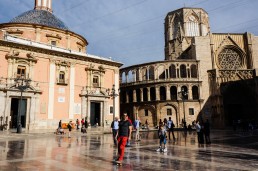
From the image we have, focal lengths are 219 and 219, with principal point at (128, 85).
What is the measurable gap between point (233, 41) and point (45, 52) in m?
37.1

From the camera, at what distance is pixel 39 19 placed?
3191cm

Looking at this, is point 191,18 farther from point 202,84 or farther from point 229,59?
point 202,84

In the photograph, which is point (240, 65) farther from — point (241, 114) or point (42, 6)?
point (42, 6)

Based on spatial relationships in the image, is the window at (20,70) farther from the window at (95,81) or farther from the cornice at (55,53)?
the window at (95,81)

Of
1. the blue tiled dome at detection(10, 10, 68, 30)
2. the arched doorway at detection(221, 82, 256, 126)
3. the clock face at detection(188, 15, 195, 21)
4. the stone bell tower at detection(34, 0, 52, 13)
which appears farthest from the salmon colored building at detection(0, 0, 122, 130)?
the clock face at detection(188, 15, 195, 21)

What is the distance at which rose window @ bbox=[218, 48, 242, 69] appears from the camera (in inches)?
1747

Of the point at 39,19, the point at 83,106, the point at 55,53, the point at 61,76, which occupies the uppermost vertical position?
the point at 39,19

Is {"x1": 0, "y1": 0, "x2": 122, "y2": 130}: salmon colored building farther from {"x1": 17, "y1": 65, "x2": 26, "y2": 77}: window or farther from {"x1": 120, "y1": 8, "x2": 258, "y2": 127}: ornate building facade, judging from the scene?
{"x1": 120, "y1": 8, "x2": 258, "y2": 127}: ornate building facade

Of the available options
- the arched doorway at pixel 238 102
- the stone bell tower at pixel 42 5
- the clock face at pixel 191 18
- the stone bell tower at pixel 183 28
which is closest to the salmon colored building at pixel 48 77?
the stone bell tower at pixel 42 5

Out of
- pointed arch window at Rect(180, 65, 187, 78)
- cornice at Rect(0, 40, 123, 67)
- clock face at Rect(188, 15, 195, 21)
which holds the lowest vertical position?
cornice at Rect(0, 40, 123, 67)

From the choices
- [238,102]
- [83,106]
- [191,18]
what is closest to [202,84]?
[238,102]

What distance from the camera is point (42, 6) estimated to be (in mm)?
36656

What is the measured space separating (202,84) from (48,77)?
90.7ft

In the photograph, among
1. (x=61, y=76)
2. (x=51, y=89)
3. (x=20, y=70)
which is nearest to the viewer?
(x=20, y=70)
